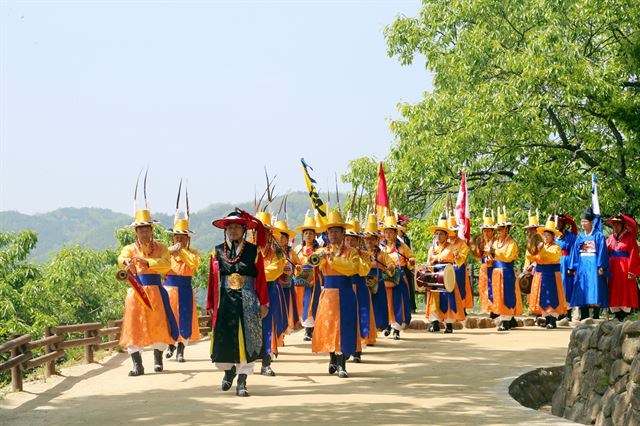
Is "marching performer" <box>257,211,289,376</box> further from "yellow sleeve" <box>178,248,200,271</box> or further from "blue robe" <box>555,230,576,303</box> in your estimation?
"blue robe" <box>555,230,576,303</box>

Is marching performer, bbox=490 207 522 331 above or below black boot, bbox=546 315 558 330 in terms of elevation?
above

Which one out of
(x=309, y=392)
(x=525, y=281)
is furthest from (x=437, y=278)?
(x=309, y=392)

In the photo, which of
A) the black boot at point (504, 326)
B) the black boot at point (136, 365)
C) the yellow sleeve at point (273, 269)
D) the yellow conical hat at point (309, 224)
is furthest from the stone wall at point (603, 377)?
the black boot at point (504, 326)

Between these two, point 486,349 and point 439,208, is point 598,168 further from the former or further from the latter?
point 486,349

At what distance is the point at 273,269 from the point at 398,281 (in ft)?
14.4

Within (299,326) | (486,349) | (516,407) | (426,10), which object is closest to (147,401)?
(516,407)

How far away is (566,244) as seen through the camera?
19250 millimetres

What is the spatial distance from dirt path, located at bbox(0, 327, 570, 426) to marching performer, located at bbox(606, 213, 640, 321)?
2841 millimetres

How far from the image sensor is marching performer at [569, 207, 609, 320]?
669 inches

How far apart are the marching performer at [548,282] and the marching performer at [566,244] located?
39 centimetres

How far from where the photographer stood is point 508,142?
22.1 meters

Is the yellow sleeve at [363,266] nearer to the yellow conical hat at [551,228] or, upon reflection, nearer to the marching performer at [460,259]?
the marching performer at [460,259]

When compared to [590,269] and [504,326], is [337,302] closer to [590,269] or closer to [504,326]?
[590,269]

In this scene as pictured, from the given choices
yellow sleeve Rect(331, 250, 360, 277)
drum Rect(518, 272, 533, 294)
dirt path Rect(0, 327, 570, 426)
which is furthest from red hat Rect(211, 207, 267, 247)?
drum Rect(518, 272, 533, 294)
